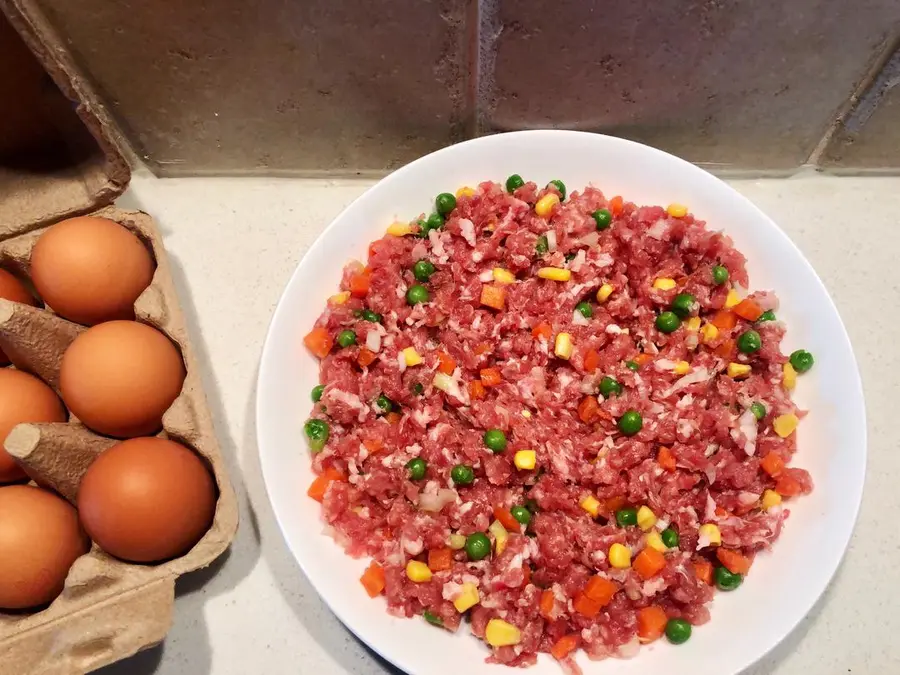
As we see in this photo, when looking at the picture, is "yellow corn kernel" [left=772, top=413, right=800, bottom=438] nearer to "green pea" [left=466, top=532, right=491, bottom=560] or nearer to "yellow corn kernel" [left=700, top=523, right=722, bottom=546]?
"yellow corn kernel" [left=700, top=523, right=722, bottom=546]

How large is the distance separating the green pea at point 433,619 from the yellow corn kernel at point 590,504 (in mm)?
353

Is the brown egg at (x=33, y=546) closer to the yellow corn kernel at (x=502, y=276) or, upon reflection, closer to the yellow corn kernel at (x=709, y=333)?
the yellow corn kernel at (x=502, y=276)

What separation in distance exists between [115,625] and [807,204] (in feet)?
6.13

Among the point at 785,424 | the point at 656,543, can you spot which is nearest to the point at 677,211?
the point at 785,424

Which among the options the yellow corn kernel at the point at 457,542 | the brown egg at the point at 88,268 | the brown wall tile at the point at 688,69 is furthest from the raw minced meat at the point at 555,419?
the brown egg at the point at 88,268

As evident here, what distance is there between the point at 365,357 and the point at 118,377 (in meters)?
0.48

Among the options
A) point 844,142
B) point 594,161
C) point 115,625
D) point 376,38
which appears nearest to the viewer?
point 115,625

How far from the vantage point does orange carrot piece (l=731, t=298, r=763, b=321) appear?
1604 millimetres

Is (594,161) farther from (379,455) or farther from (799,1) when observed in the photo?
(379,455)

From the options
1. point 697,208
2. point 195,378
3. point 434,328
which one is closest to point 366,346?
point 434,328

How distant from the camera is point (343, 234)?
1.65 m

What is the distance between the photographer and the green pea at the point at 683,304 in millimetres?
1595

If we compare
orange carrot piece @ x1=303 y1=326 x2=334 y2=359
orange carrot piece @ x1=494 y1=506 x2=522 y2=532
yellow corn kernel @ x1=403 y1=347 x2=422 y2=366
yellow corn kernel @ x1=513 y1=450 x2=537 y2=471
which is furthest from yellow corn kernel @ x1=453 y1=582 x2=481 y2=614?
orange carrot piece @ x1=303 y1=326 x2=334 y2=359

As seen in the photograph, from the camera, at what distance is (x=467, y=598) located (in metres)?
1.42
